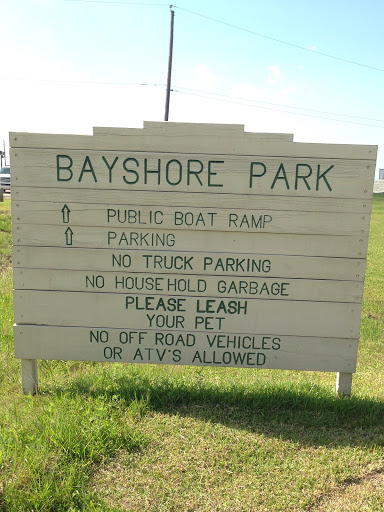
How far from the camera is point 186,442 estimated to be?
9.32 feet

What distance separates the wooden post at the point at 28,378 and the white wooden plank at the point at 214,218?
3.69 ft

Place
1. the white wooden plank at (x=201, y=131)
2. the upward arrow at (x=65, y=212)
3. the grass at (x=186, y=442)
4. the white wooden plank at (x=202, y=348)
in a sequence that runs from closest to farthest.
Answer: the grass at (x=186, y=442) < the white wooden plank at (x=201, y=131) < the upward arrow at (x=65, y=212) < the white wooden plank at (x=202, y=348)

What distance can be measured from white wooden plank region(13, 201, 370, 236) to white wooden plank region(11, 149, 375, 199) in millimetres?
143

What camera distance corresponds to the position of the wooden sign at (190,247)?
10.6 ft

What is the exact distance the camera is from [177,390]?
3.39 meters

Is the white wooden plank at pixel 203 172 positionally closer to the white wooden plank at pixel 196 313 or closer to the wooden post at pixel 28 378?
the white wooden plank at pixel 196 313

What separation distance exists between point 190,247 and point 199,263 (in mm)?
134

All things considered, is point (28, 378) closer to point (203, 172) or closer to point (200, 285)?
point (200, 285)

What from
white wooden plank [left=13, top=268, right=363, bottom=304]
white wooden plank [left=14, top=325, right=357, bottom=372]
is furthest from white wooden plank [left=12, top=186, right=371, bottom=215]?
white wooden plank [left=14, top=325, right=357, bottom=372]

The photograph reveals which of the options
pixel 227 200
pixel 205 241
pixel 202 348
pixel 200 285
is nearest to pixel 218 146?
pixel 227 200

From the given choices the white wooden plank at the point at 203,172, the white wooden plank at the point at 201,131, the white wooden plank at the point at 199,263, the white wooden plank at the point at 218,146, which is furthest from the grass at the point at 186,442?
the white wooden plank at the point at 201,131

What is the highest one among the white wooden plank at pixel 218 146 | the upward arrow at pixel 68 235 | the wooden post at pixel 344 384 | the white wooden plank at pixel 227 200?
the white wooden plank at pixel 218 146

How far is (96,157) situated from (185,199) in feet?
2.28

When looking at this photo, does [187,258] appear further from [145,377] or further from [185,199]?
[145,377]
